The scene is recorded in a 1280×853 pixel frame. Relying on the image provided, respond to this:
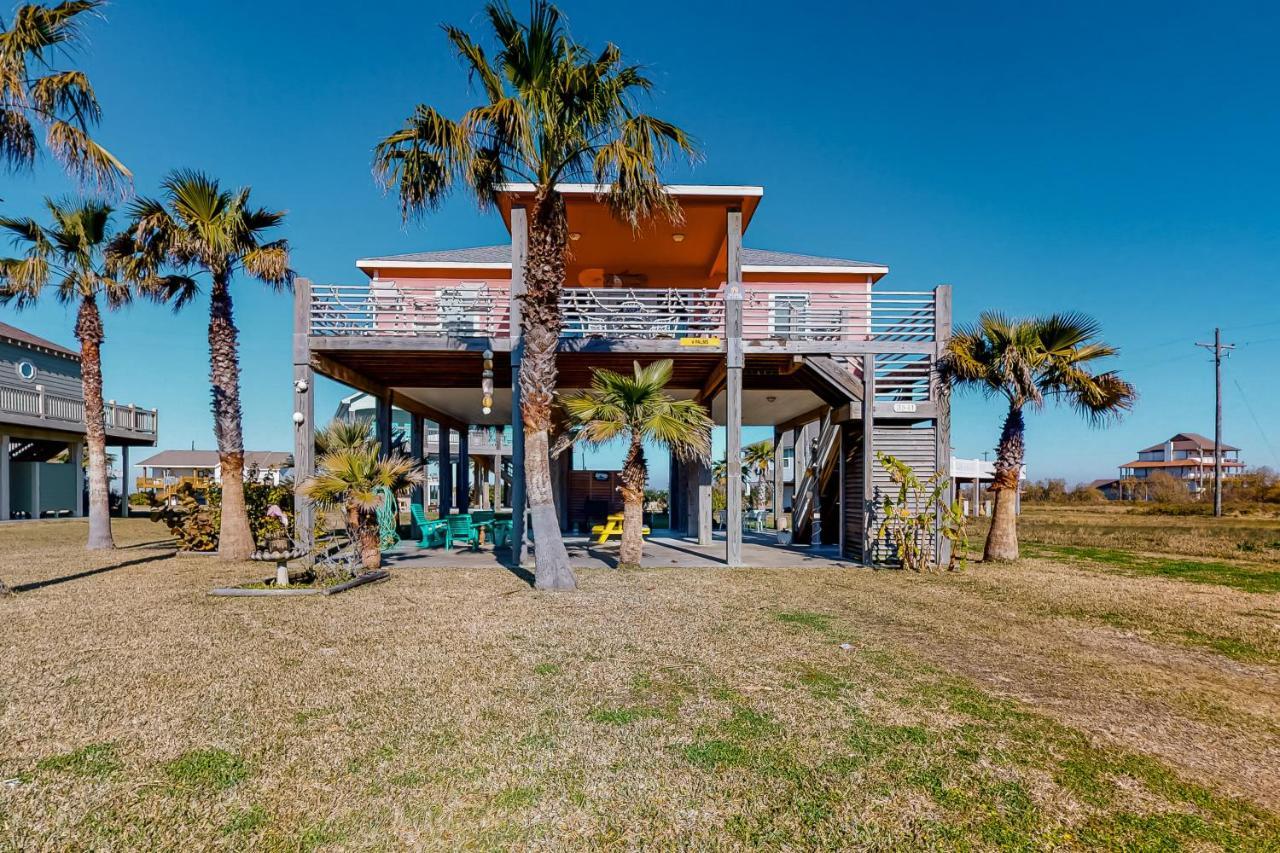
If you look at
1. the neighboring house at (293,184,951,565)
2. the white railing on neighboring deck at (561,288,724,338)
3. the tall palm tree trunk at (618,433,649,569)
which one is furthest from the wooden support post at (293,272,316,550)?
the tall palm tree trunk at (618,433,649,569)

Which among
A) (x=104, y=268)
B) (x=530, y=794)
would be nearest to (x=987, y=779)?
(x=530, y=794)

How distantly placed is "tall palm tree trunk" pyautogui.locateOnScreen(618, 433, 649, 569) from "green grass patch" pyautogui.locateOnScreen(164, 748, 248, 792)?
7430 mm

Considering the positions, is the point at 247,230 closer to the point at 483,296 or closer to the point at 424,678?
the point at 483,296

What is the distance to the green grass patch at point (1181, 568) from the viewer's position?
10.5m

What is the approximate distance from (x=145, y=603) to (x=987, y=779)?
30.7ft

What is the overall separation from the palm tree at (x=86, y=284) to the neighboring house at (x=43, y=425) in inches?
475

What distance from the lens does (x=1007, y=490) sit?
12.6 meters

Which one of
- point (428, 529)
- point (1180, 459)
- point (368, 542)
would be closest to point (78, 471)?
point (428, 529)

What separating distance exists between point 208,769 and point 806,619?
5.71 m

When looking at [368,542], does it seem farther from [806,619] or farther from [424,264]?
[424,264]

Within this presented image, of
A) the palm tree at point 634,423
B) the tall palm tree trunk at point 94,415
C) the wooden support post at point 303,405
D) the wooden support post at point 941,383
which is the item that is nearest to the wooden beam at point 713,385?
the palm tree at point 634,423

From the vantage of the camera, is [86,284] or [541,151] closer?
[541,151]

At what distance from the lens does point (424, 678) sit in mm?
4918

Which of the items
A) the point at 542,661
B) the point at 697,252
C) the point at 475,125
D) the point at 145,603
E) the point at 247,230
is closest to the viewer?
the point at 542,661
